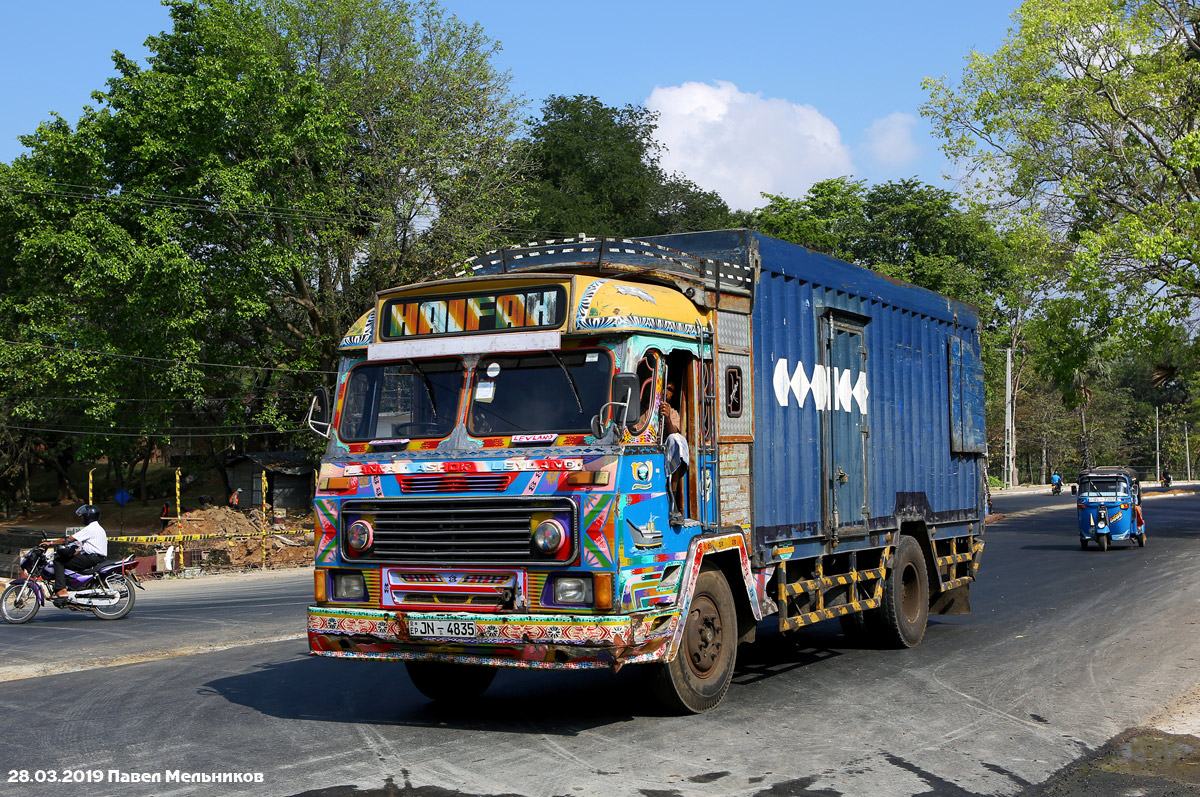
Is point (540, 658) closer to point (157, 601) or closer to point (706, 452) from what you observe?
point (706, 452)

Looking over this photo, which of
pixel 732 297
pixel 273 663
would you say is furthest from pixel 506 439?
pixel 273 663

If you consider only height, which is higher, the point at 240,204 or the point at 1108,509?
the point at 240,204

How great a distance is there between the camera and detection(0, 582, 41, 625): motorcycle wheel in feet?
51.0

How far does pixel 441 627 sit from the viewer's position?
7.34 metres

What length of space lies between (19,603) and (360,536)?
10428 mm

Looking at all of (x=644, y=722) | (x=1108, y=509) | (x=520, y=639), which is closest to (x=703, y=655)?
(x=644, y=722)

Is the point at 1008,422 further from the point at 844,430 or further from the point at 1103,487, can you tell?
the point at 844,430

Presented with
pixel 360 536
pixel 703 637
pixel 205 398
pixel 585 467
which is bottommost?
pixel 703 637

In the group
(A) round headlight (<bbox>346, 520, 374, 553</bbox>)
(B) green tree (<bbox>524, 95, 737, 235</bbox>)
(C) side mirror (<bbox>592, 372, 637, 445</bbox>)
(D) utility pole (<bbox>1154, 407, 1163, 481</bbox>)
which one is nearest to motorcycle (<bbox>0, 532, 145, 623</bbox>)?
(A) round headlight (<bbox>346, 520, 374, 553</bbox>)

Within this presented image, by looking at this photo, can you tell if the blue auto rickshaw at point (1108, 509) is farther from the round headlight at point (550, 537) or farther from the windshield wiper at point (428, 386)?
the round headlight at point (550, 537)

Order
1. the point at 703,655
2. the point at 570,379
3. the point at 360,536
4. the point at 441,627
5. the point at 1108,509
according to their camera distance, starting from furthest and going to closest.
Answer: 1. the point at 1108,509
2. the point at 703,655
3. the point at 360,536
4. the point at 570,379
5. the point at 441,627

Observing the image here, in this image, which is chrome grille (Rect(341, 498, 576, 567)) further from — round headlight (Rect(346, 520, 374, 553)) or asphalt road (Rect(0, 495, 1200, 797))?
asphalt road (Rect(0, 495, 1200, 797))

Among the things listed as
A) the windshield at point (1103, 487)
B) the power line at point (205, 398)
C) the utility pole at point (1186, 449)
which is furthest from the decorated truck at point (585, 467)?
the utility pole at point (1186, 449)

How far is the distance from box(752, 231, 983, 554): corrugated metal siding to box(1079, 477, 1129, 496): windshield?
563 inches
